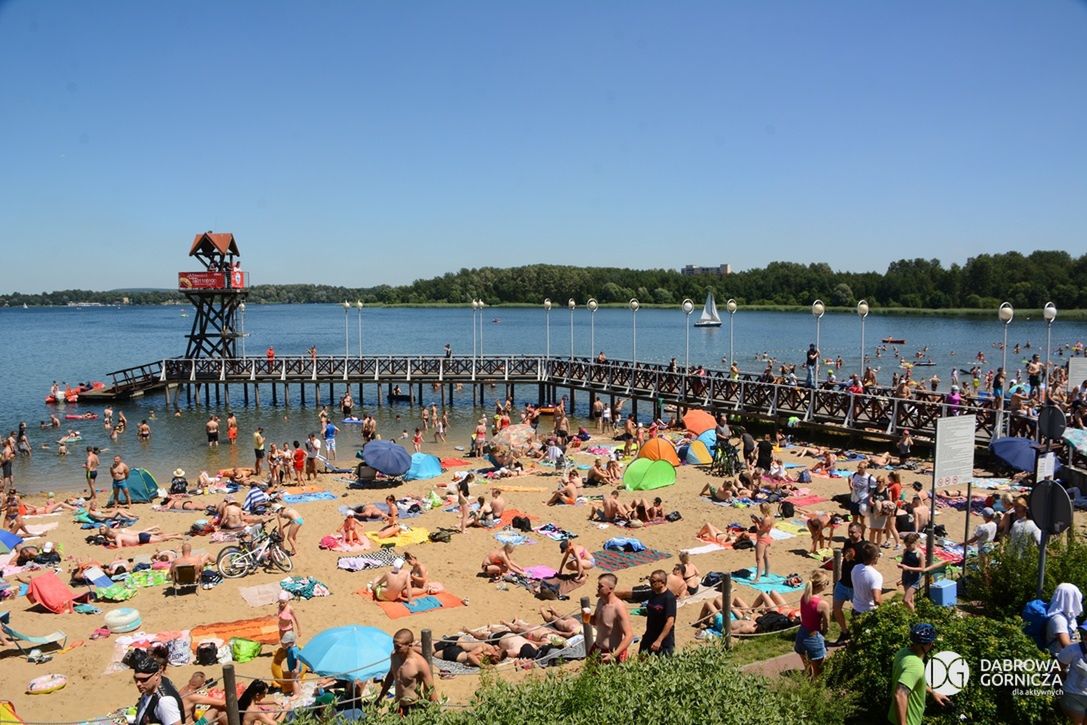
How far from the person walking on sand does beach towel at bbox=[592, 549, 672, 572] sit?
666 centimetres

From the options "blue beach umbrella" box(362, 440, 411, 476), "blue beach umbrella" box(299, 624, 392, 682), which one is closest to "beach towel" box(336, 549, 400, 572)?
"blue beach umbrella" box(362, 440, 411, 476)

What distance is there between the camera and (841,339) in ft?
305

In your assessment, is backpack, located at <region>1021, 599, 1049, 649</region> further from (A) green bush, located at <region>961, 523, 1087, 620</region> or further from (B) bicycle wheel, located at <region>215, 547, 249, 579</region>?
(B) bicycle wheel, located at <region>215, 547, 249, 579</region>

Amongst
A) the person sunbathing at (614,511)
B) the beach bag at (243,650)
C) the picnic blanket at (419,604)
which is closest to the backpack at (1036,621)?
the picnic blanket at (419,604)

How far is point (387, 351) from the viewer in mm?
79875

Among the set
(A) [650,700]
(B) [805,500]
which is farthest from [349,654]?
(B) [805,500]

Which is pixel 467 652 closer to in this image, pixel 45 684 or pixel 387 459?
pixel 45 684

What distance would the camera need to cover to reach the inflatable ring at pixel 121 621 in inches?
434

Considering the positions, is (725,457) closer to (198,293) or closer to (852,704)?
(852,704)

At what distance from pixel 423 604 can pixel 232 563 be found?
3.83 m

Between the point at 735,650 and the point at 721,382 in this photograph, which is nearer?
the point at 735,650

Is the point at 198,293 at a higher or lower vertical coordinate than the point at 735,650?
higher

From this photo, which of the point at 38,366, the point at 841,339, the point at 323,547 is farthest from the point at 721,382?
the point at 841,339

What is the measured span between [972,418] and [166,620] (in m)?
11.6
